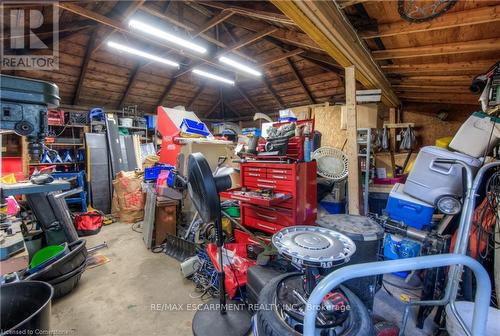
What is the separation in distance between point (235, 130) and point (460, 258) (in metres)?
8.11

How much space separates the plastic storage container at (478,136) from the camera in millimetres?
2010

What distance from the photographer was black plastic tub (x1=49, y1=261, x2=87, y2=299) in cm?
206

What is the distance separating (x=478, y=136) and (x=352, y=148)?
3.68ft

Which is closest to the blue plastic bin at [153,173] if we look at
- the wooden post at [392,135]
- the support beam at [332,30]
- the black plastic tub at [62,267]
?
the black plastic tub at [62,267]

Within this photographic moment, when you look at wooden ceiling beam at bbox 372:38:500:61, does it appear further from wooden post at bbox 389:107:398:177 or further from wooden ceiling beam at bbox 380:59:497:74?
wooden post at bbox 389:107:398:177

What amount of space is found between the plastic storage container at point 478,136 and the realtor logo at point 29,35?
5.50 meters

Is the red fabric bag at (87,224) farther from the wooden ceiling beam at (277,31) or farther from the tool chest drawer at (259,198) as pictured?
the wooden ceiling beam at (277,31)

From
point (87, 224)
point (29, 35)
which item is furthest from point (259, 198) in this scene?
point (29, 35)

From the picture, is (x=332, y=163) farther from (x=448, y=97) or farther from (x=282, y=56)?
(x=282, y=56)

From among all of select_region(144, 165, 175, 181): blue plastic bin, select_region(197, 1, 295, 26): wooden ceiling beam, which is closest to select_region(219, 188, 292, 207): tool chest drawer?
select_region(144, 165, 175, 181): blue plastic bin

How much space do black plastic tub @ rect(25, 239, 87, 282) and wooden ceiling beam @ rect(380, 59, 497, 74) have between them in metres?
4.57

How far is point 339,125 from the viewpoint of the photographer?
5500mm

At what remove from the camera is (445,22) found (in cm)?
184

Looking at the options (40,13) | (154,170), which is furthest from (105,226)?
(40,13)
